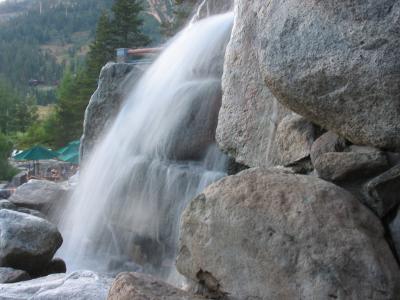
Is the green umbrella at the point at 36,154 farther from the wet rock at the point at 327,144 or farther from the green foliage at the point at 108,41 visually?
the wet rock at the point at 327,144

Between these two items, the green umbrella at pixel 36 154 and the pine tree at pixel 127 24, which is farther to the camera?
the pine tree at pixel 127 24

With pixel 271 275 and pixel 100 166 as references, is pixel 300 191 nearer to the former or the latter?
pixel 271 275

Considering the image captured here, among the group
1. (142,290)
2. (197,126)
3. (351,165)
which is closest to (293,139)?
(351,165)

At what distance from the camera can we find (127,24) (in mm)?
35188

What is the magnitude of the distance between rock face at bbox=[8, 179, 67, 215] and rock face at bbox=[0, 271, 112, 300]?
4.52 metres

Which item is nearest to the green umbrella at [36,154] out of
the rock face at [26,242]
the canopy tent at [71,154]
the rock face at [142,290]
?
the canopy tent at [71,154]

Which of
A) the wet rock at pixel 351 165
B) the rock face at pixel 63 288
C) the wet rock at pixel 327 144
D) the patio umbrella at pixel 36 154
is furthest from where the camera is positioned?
the patio umbrella at pixel 36 154

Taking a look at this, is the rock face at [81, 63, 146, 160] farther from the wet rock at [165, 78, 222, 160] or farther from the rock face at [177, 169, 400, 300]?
the rock face at [177, 169, 400, 300]

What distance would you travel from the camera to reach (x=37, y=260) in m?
6.72

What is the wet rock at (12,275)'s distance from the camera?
6.07 m

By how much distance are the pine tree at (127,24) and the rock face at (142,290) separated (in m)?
32.4

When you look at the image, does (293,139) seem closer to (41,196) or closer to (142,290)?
(142,290)

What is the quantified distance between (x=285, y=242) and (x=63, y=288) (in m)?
2.64

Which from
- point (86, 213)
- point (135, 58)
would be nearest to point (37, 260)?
point (86, 213)
